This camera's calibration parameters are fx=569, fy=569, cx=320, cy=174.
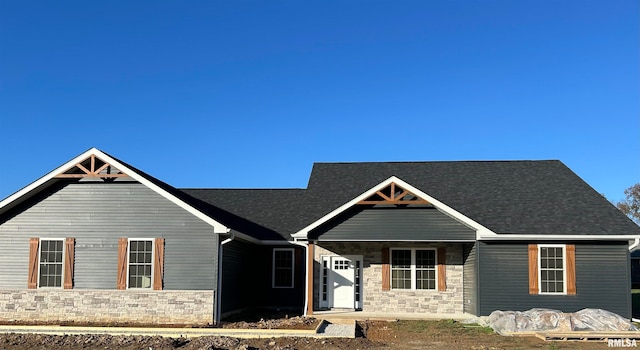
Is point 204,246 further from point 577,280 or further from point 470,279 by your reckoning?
point 577,280

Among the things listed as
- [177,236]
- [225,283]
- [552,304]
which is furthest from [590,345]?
[177,236]

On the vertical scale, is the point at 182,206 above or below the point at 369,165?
below

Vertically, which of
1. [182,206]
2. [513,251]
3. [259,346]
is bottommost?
[259,346]

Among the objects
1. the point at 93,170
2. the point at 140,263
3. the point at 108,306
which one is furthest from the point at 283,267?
the point at 93,170

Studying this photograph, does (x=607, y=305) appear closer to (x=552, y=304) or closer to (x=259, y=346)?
(x=552, y=304)

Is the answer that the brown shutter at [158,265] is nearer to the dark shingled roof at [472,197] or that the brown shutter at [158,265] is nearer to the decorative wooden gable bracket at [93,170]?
the dark shingled roof at [472,197]

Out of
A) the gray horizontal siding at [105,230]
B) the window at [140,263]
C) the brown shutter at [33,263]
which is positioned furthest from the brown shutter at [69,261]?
the window at [140,263]

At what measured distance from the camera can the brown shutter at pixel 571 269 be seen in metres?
17.1

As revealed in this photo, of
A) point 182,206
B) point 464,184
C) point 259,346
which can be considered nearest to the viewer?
point 259,346

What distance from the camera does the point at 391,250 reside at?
1972 cm

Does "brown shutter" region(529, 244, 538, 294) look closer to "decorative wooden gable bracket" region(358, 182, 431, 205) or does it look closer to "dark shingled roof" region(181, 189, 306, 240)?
"decorative wooden gable bracket" region(358, 182, 431, 205)

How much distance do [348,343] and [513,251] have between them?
22.4 feet

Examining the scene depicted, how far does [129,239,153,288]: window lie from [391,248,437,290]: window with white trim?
26.5 feet

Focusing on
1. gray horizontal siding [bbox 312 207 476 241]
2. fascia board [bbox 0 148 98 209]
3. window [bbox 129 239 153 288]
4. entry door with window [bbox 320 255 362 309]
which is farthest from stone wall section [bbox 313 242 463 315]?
fascia board [bbox 0 148 98 209]
